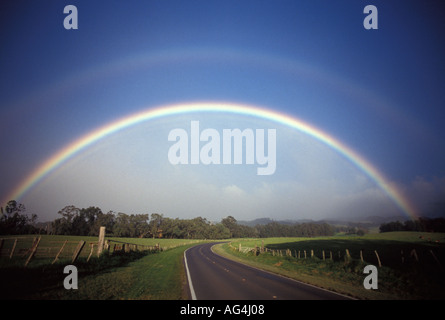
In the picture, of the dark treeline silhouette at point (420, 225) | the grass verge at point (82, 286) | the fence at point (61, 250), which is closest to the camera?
the grass verge at point (82, 286)

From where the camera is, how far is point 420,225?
11319 cm

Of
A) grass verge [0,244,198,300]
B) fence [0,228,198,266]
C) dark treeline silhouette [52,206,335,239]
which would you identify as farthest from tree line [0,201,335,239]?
grass verge [0,244,198,300]

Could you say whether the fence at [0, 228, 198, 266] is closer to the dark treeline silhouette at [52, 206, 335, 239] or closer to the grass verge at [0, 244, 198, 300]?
the grass verge at [0, 244, 198, 300]

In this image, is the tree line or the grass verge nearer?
the grass verge

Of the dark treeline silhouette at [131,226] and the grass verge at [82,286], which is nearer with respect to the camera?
the grass verge at [82,286]

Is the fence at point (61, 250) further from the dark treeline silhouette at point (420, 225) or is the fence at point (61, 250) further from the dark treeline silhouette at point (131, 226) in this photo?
the dark treeline silhouette at point (420, 225)

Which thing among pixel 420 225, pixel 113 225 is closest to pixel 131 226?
pixel 113 225

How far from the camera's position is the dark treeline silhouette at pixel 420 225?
9956 cm

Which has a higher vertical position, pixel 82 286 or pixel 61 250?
pixel 82 286

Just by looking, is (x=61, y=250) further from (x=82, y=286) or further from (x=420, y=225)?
(x=420, y=225)

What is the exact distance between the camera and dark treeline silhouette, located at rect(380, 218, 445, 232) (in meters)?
99.6

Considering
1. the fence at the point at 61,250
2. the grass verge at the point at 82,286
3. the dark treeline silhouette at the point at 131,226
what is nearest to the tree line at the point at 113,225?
the dark treeline silhouette at the point at 131,226
